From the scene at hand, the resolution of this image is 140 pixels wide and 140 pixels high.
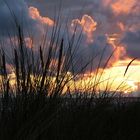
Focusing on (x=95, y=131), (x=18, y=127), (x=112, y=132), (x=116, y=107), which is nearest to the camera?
(x=18, y=127)

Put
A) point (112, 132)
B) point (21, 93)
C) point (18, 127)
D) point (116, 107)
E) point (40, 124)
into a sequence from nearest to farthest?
point (40, 124) → point (18, 127) → point (21, 93) → point (112, 132) → point (116, 107)

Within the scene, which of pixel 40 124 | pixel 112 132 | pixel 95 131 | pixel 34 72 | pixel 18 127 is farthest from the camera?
pixel 112 132

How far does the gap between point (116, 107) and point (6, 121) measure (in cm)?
388

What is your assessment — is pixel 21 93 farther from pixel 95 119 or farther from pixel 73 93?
pixel 73 93

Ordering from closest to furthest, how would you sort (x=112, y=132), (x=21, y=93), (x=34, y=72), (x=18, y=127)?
(x=18, y=127), (x=21, y=93), (x=34, y=72), (x=112, y=132)

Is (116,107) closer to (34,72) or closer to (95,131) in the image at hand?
(95,131)

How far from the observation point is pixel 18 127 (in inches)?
169

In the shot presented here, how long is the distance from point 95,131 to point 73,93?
138cm

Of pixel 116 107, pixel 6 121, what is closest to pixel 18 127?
pixel 6 121

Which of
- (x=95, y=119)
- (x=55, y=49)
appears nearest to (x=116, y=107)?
(x=95, y=119)

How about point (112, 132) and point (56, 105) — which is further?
point (112, 132)

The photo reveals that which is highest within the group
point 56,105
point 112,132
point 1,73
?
point 1,73

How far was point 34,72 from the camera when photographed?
16.4ft

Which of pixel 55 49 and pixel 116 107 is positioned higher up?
pixel 55 49
